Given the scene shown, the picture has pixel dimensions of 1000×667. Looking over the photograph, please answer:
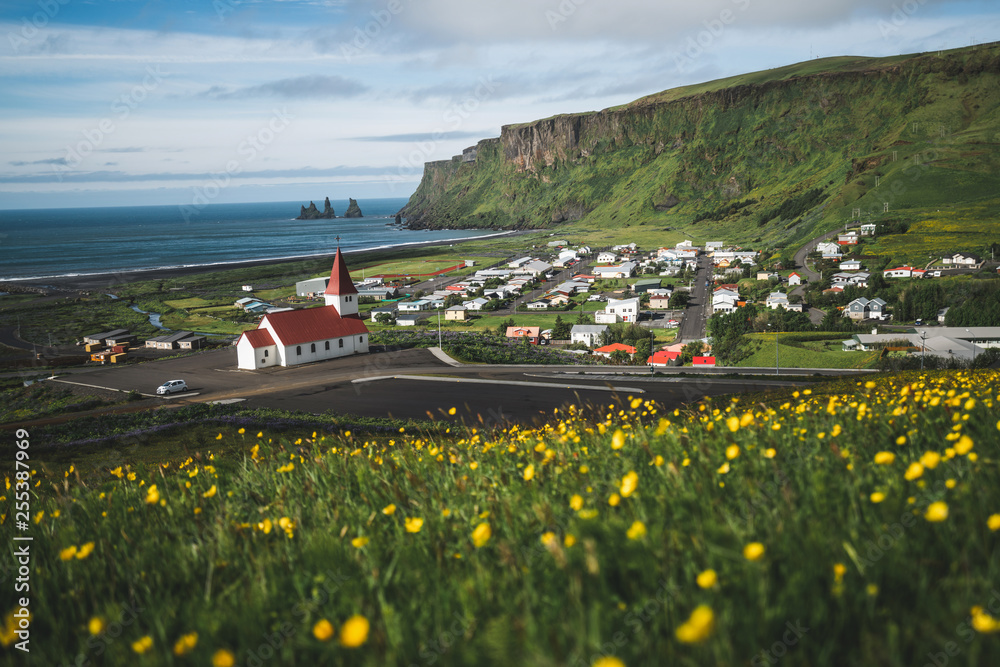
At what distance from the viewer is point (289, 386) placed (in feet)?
112

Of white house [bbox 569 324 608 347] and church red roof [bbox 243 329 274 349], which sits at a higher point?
church red roof [bbox 243 329 274 349]

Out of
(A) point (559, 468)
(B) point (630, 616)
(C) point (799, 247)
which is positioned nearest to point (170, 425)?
(A) point (559, 468)

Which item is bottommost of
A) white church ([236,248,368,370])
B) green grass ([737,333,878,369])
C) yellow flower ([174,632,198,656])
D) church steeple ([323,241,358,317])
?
green grass ([737,333,878,369])

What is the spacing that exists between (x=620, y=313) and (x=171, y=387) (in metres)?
61.3

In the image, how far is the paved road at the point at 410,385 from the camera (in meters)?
27.3

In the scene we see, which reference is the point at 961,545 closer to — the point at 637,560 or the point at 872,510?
the point at 872,510

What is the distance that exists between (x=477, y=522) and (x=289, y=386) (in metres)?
33.4

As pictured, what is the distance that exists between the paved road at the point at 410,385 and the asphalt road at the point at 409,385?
0.18 feet

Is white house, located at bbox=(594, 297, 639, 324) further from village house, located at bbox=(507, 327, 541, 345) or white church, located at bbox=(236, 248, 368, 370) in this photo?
white church, located at bbox=(236, 248, 368, 370)

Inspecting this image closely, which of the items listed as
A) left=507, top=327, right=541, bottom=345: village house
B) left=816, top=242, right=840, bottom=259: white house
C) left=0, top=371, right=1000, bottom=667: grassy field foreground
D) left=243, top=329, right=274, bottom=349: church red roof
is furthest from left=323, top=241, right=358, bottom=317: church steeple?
left=816, top=242, right=840, bottom=259: white house

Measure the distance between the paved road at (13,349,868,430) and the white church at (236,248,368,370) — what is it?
1.41 m

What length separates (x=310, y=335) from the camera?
42.1m

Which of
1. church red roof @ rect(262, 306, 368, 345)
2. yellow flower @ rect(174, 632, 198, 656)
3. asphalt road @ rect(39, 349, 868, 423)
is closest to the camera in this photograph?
yellow flower @ rect(174, 632, 198, 656)

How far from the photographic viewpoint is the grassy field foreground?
74.2 inches
